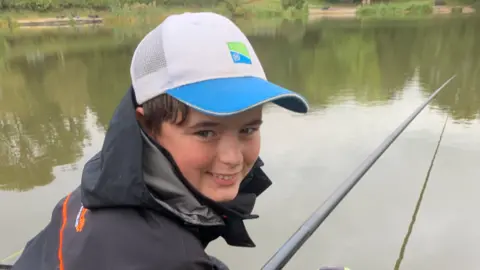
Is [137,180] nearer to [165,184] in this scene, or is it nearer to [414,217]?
[165,184]

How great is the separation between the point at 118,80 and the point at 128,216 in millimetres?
5877

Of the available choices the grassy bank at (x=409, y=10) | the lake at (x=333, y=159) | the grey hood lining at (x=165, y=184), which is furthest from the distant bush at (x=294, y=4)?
the grey hood lining at (x=165, y=184)

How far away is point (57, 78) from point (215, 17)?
21.4 ft

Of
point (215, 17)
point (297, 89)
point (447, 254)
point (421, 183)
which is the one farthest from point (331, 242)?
point (297, 89)

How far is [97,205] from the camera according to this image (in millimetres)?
702

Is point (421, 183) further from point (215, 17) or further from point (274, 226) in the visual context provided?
point (215, 17)

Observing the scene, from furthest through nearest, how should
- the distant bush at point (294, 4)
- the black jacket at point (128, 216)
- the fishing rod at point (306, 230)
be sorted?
the distant bush at point (294, 4)
the fishing rod at point (306, 230)
the black jacket at point (128, 216)

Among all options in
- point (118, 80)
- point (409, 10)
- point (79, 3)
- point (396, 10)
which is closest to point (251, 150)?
point (118, 80)

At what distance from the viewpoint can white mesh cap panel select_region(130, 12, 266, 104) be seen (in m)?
0.75

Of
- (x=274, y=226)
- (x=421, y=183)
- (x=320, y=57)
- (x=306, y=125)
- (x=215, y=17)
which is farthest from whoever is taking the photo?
(x=320, y=57)

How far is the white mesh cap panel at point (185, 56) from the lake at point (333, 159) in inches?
56.3

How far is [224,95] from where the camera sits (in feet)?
2.43

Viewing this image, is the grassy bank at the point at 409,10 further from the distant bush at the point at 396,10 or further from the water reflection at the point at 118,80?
the water reflection at the point at 118,80

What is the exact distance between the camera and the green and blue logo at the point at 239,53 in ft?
2.54
